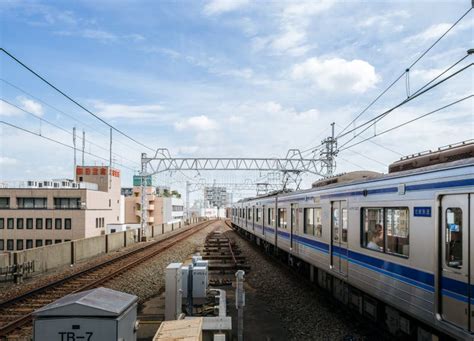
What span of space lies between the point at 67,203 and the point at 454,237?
55.4 metres

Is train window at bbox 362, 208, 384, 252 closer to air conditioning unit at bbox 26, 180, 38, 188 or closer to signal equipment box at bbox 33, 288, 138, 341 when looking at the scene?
signal equipment box at bbox 33, 288, 138, 341

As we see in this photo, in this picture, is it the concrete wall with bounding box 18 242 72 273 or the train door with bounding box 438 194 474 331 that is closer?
the train door with bounding box 438 194 474 331

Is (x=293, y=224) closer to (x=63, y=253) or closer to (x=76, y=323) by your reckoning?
(x=63, y=253)

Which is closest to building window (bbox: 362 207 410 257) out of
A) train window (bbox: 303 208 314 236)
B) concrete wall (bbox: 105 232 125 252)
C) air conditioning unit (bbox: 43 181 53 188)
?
train window (bbox: 303 208 314 236)

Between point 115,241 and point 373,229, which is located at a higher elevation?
point 373,229

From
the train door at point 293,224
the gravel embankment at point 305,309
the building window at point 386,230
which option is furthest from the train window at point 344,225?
the train door at point 293,224

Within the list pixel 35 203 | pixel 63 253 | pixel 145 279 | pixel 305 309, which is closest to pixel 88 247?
pixel 63 253

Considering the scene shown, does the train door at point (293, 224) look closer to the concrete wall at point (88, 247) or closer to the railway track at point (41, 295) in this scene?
the railway track at point (41, 295)

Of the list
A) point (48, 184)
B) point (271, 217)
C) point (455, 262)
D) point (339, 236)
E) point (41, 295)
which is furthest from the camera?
point (48, 184)

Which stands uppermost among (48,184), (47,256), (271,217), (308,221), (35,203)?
(48,184)

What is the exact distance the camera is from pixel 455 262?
574 cm

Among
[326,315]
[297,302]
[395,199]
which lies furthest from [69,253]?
[395,199]

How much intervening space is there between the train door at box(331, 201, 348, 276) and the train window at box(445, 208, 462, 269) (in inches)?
156

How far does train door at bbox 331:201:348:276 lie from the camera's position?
995 cm
